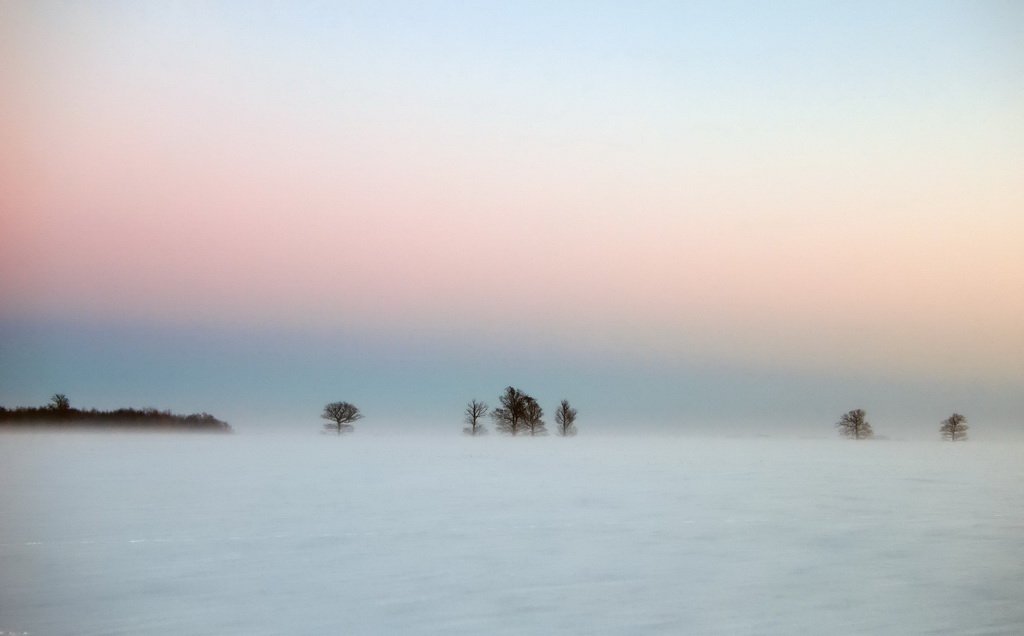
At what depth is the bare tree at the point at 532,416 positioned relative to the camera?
282 ft

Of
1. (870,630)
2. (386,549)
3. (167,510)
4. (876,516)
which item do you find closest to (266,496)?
(167,510)

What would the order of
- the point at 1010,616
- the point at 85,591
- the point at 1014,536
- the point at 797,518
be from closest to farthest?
the point at 1010,616
the point at 85,591
the point at 1014,536
the point at 797,518

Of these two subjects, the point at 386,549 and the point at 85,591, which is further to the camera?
the point at 386,549

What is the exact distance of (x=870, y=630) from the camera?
6.21 meters

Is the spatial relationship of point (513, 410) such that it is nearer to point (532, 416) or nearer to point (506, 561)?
point (532, 416)

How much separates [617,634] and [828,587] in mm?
2736

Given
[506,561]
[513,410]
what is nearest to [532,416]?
[513,410]

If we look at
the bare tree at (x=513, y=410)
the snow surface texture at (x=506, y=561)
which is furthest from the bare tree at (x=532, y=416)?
the snow surface texture at (x=506, y=561)

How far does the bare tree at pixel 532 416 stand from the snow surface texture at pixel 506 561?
226ft

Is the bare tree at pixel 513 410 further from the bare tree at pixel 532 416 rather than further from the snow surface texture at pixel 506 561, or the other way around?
the snow surface texture at pixel 506 561

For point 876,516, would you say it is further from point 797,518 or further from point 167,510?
point 167,510

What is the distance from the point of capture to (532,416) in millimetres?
86438

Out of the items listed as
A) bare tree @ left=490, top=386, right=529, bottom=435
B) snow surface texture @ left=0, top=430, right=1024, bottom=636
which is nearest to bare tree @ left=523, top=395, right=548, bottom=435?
bare tree @ left=490, top=386, right=529, bottom=435

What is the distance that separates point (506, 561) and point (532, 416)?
78.0 metres
